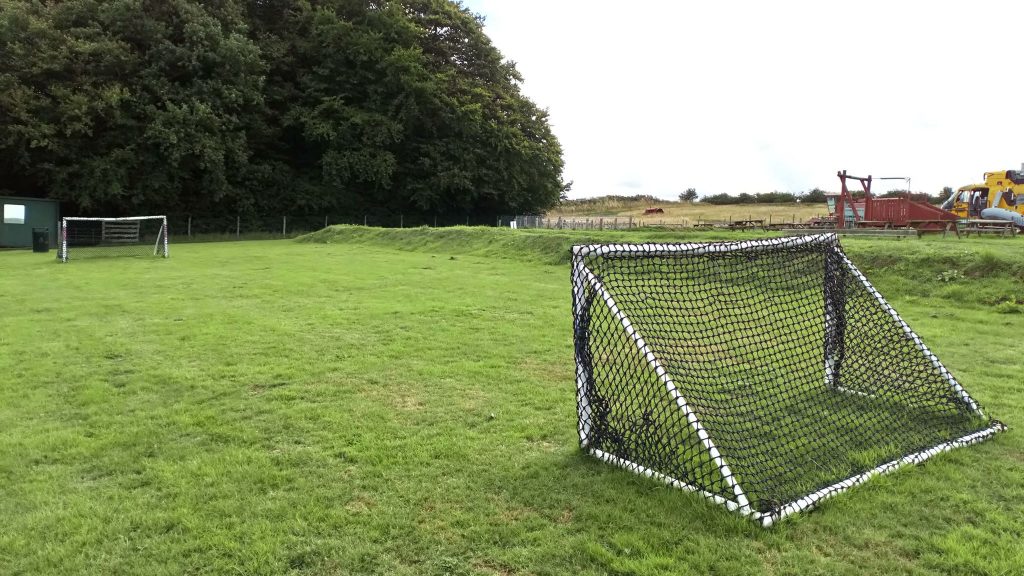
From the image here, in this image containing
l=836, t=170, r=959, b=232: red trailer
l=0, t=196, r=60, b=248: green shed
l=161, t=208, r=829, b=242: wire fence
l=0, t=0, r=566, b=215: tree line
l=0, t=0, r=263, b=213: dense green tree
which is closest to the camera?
l=836, t=170, r=959, b=232: red trailer

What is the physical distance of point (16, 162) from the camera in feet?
93.7

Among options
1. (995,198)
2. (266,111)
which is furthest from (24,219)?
(995,198)

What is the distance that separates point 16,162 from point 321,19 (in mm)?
15830

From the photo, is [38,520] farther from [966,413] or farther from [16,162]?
[16,162]

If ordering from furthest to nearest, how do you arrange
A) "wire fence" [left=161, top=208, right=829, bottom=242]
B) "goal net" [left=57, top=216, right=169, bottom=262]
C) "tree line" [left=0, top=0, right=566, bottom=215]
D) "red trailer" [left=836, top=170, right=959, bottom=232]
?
1. "wire fence" [left=161, top=208, right=829, bottom=242]
2. "tree line" [left=0, top=0, right=566, bottom=215]
3. "goal net" [left=57, top=216, right=169, bottom=262]
4. "red trailer" [left=836, top=170, right=959, bottom=232]

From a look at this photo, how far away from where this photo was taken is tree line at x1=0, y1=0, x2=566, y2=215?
27109 mm

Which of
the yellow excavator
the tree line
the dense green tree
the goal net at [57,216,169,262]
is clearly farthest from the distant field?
the goal net at [57,216,169,262]

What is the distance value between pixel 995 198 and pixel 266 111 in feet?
107

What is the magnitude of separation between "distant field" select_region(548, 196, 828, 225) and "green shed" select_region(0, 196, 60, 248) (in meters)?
29.8

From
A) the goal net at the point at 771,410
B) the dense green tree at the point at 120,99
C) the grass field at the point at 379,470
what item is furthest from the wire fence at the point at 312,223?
the goal net at the point at 771,410

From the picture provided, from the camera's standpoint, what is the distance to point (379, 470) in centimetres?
373

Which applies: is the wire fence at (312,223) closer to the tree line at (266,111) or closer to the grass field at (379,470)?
the tree line at (266,111)

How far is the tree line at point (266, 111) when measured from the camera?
2711 cm

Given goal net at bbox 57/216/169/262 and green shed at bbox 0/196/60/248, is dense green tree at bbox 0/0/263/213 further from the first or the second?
goal net at bbox 57/216/169/262
